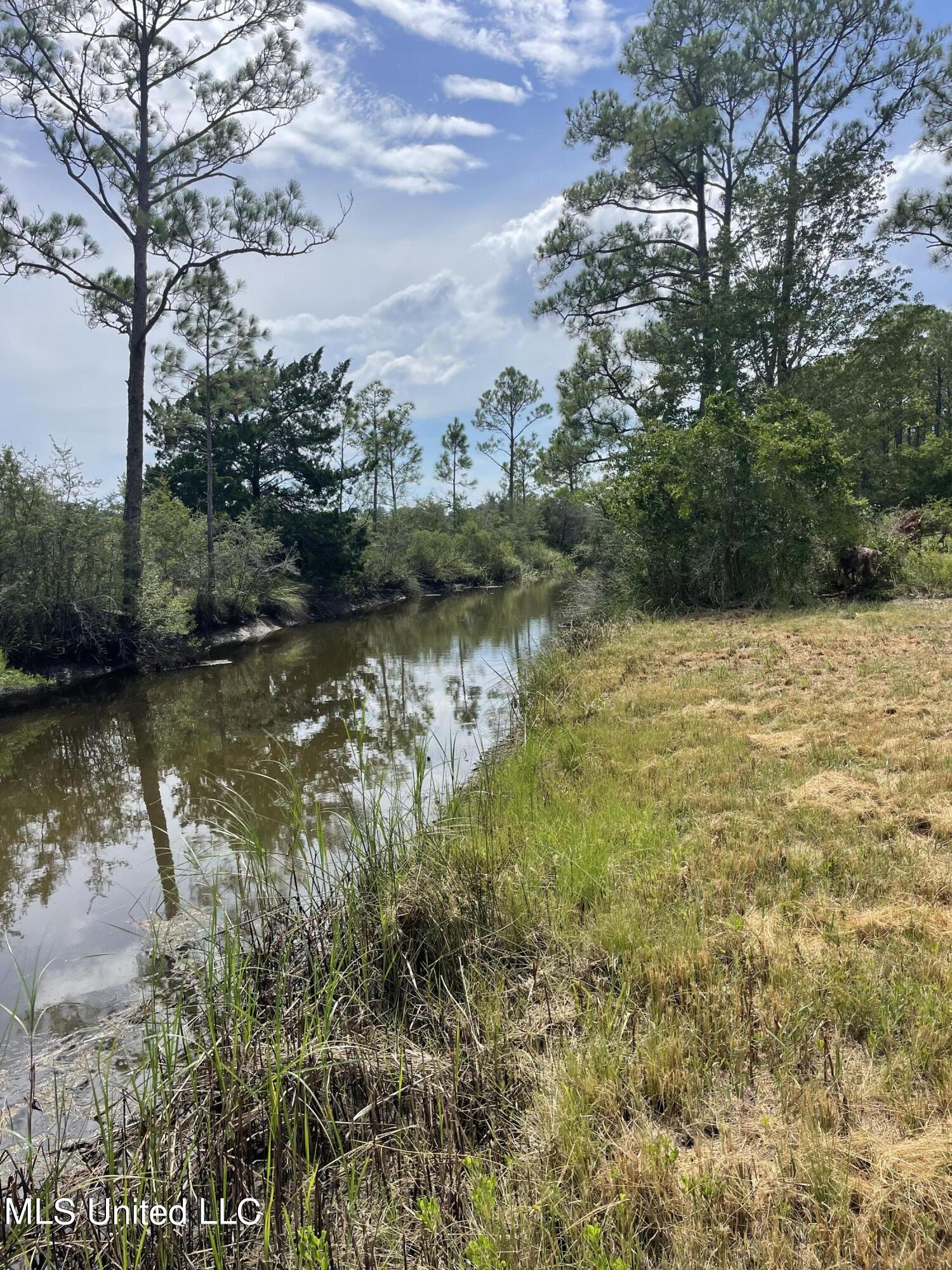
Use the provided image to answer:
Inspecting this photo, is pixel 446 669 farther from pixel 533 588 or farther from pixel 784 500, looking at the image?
pixel 533 588

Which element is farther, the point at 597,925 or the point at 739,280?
the point at 739,280

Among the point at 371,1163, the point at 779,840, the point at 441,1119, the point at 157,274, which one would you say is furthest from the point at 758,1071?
the point at 157,274

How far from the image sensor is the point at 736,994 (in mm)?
2574

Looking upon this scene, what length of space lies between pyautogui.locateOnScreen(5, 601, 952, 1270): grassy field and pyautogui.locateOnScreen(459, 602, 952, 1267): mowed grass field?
0.01 meters

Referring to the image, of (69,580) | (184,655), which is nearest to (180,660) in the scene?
(184,655)

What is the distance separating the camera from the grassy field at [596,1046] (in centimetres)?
182

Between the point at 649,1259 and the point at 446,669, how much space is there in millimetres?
12158

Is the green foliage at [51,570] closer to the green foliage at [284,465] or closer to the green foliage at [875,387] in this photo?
the green foliage at [284,465]

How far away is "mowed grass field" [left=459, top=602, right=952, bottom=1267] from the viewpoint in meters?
1.79

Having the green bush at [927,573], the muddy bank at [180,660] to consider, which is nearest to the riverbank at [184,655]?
the muddy bank at [180,660]

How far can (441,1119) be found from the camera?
86.0 inches

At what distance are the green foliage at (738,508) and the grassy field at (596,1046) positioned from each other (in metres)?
8.30

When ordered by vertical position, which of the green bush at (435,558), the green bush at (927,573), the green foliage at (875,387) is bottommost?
the green bush at (927,573)

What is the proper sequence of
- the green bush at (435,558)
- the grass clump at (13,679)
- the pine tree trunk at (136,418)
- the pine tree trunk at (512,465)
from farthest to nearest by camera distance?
the pine tree trunk at (512,465), the green bush at (435,558), the pine tree trunk at (136,418), the grass clump at (13,679)
